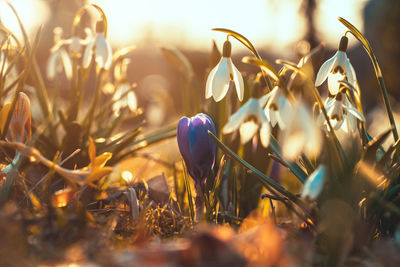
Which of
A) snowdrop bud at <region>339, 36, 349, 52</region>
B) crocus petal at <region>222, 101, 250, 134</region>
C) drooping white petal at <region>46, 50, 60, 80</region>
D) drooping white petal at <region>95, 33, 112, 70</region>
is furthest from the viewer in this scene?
drooping white petal at <region>46, 50, 60, 80</region>

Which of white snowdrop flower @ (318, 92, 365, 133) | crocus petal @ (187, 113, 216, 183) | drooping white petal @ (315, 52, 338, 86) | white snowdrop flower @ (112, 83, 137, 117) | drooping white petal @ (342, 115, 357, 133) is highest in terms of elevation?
drooping white petal @ (315, 52, 338, 86)

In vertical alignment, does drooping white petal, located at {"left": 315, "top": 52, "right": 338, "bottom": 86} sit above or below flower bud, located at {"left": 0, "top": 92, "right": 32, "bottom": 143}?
above

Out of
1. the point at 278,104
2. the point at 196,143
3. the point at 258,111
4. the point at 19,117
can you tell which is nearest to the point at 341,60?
the point at 278,104

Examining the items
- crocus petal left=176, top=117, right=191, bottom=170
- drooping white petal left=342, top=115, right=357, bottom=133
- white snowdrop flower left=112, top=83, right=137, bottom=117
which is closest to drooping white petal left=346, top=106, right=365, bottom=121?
drooping white petal left=342, top=115, right=357, bottom=133

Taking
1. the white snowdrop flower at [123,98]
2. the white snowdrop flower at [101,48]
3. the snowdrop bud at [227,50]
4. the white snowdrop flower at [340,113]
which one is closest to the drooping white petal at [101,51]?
the white snowdrop flower at [101,48]

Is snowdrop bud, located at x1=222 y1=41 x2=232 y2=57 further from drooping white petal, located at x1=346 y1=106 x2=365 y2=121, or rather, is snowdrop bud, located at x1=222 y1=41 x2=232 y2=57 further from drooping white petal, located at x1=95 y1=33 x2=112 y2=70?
drooping white petal, located at x1=95 y1=33 x2=112 y2=70

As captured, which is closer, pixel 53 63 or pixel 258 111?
pixel 258 111

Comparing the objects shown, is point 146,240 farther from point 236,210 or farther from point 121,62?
point 121,62

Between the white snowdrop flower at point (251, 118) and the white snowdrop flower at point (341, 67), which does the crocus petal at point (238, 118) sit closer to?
the white snowdrop flower at point (251, 118)

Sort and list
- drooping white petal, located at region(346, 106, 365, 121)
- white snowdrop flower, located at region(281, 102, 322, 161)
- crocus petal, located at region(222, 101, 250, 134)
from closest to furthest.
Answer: white snowdrop flower, located at region(281, 102, 322, 161) → crocus petal, located at region(222, 101, 250, 134) → drooping white petal, located at region(346, 106, 365, 121)

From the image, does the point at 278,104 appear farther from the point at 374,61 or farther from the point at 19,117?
the point at 19,117
